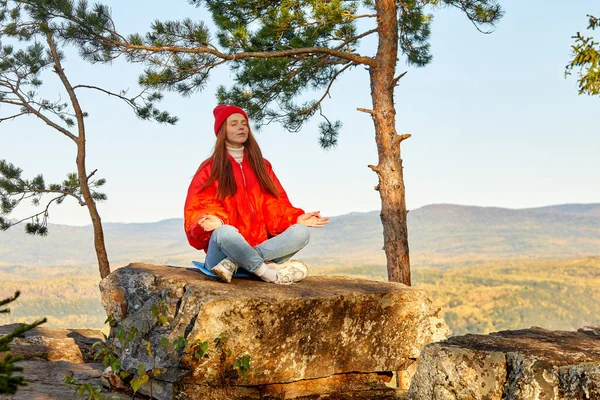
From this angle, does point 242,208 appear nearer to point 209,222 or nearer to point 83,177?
point 209,222

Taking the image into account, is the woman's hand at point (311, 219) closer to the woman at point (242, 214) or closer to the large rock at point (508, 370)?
the woman at point (242, 214)

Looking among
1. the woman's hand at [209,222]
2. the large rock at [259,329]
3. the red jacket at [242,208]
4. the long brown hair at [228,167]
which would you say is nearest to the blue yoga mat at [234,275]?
the large rock at [259,329]

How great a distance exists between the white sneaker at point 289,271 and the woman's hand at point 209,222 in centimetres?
65

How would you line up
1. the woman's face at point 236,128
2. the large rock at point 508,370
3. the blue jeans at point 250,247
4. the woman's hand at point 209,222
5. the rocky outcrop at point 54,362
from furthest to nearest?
the woman's face at point 236,128, the woman's hand at point 209,222, the blue jeans at point 250,247, the rocky outcrop at point 54,362, the large rock at point 508,370

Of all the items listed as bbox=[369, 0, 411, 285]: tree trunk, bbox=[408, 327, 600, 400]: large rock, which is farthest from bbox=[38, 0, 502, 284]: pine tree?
bbox=[408, 327, 600, 400]: large rock

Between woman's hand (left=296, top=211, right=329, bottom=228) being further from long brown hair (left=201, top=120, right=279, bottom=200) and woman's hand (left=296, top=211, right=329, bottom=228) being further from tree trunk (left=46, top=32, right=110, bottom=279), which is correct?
tree trunk (left=46, top=32, right=110, bottom=279)

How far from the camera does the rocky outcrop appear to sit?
5289mm

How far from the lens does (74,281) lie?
213 feet

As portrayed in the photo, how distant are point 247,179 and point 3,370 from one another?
3522mm

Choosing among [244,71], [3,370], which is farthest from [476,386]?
[244,71]

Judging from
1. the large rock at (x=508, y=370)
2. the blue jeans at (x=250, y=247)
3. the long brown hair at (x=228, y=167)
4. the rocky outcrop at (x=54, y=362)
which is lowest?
the rocky outcrop at (x=54, y=362)

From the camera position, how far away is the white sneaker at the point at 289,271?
19.6 feet

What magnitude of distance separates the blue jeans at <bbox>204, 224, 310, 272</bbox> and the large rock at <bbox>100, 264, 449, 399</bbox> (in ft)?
0.63

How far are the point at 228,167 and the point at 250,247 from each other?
84 centimetres
